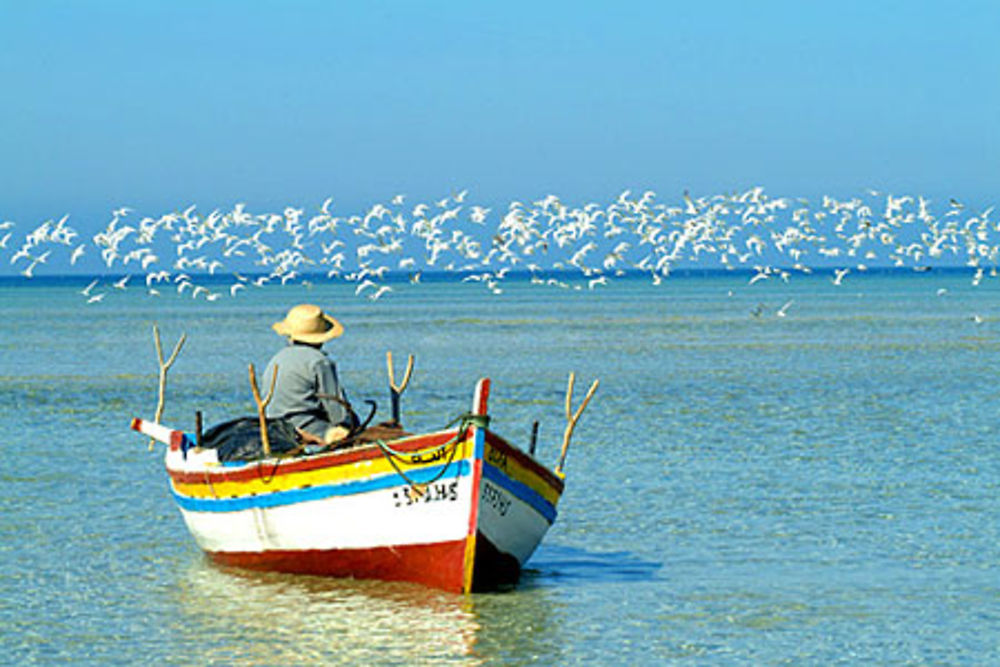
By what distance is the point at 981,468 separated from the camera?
1889 cm

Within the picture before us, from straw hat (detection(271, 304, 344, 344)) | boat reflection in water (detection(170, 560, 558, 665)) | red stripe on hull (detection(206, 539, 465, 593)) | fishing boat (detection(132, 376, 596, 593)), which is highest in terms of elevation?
straw hat (detection(271, 304, 344, 344))

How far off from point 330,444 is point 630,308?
75.5 metres

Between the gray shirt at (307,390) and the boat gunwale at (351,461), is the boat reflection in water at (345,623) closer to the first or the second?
the boat gunwale at (351,461)

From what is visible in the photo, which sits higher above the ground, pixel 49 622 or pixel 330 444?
pixel 330 444

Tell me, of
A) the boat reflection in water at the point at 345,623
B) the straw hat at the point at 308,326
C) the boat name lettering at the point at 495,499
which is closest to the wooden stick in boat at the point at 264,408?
the straw hat at the point at 308,326

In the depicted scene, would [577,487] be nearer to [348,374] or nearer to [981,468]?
[981,468]

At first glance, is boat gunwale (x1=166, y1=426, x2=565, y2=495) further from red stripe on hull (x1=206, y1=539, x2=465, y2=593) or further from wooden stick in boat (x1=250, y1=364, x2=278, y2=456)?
red stripe on hull (x1=206, y1=539, x2=465, y2=593)

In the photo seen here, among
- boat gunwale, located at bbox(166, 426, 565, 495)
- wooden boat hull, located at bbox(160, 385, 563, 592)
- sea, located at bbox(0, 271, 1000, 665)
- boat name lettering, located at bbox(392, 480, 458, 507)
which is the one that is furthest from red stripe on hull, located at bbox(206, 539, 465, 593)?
boat gunwale, located at bbox(166, 426, 565, 495)

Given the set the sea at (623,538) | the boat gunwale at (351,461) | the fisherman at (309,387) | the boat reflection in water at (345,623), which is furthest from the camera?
the fisherman at (309,387)

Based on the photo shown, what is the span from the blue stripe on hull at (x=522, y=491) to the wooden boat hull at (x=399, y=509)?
0.03ft

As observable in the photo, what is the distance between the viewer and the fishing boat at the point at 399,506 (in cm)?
1202

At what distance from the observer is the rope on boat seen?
11.8 m

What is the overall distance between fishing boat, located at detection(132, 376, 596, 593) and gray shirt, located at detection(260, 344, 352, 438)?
1.25ft

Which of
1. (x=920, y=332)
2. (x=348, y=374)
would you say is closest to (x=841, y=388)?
(x=348, y=374)
